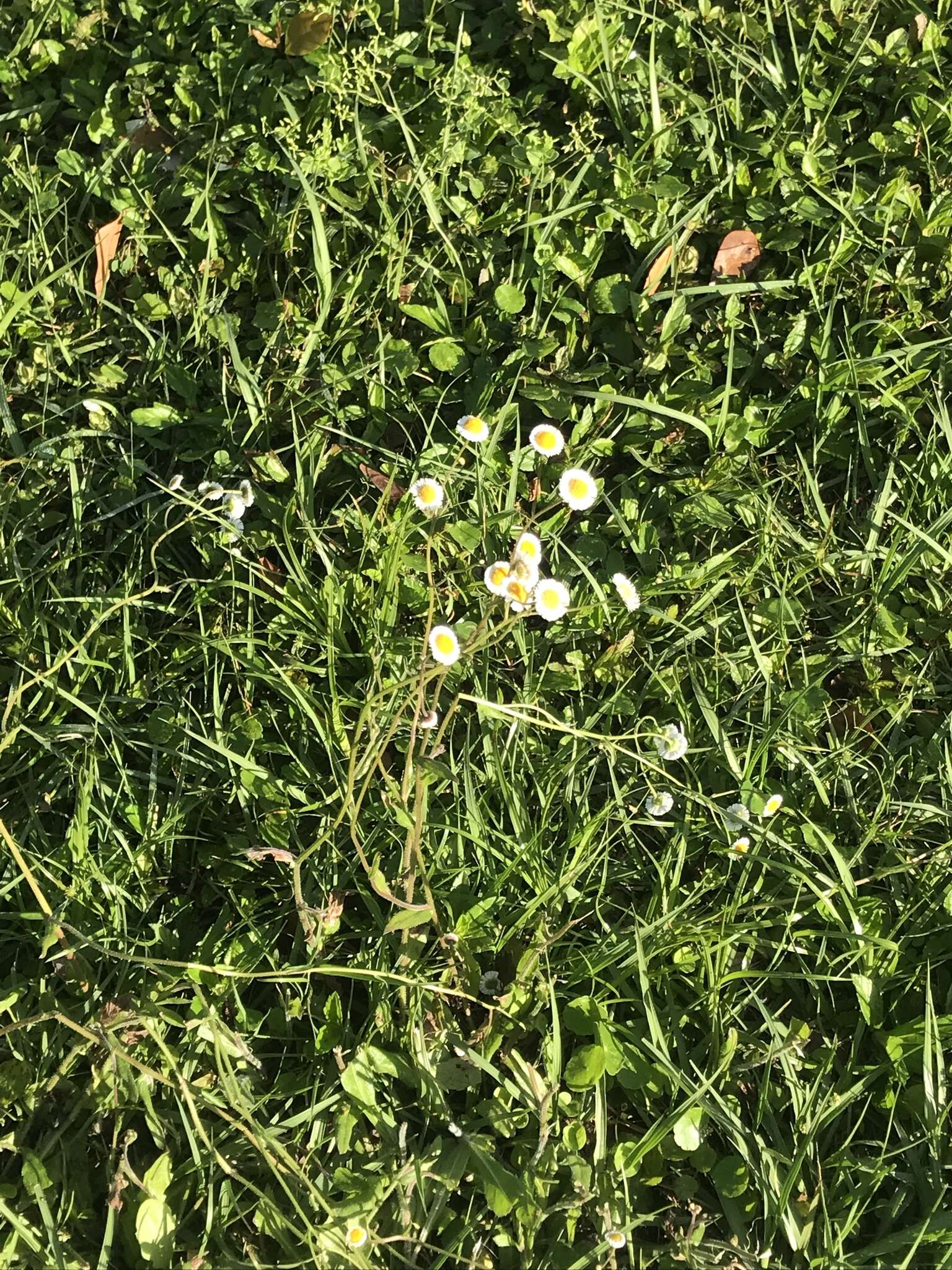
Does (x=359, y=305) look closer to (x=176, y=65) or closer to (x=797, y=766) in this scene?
(x=176, y=65)

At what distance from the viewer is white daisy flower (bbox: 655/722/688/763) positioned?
1.73m

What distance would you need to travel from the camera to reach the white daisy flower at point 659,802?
1.72 meters

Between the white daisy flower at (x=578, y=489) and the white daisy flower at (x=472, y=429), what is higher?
the white daisy flower at (x=472, y=429)

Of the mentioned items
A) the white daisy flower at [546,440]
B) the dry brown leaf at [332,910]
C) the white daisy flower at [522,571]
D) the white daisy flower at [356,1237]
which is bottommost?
the white daisy flower at [356,1237]

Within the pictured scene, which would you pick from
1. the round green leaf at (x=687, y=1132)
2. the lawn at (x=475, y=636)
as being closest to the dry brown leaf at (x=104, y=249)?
the lawn at (x=475, y=636)

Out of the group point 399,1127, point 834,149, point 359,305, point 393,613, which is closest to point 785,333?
point 834,149

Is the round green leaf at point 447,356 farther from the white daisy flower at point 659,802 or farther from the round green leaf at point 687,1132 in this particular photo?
the round green leaf at point 687,1132

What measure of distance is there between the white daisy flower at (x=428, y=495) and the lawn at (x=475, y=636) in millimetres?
47

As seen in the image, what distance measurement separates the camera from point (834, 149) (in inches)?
82.9

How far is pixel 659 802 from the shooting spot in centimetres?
173

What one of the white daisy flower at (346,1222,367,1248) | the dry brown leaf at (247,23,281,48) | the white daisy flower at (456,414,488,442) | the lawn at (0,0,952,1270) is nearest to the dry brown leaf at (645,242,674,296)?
the lawn at (0,0,952,1270)

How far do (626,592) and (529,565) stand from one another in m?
0.26

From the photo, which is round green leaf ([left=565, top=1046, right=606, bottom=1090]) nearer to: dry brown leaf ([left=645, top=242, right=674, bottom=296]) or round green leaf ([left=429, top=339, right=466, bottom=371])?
round green leaf ([left=429, top=339, right=466, bottom=371])

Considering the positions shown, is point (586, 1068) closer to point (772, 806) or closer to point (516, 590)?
point (772, 806)
